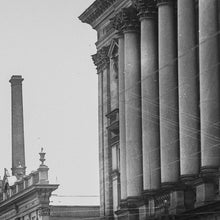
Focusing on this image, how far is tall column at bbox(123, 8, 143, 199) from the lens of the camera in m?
39.1

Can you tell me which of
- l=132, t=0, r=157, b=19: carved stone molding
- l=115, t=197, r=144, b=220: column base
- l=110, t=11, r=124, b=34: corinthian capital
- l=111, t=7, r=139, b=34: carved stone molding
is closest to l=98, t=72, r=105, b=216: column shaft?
l=115, t=197, r=144, b=220: column base

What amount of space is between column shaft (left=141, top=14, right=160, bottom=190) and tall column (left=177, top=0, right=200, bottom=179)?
10.4 feet

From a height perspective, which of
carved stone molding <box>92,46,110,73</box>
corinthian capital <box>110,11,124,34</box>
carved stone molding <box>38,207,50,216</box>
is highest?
corinthian capital <box>110,11,124,34</box>

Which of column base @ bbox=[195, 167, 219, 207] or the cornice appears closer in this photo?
column base @ bbox=[195, 167, 219, 207]

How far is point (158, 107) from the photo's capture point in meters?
37.6

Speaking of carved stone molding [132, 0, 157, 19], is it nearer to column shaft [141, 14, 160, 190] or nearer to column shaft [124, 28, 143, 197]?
column shaft [141, 14, 160, 190]

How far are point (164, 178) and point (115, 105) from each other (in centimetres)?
826

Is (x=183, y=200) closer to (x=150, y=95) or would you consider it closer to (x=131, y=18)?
(x=150, y=95)

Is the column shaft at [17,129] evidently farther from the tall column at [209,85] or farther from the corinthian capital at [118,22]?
the tall column at [209,85]

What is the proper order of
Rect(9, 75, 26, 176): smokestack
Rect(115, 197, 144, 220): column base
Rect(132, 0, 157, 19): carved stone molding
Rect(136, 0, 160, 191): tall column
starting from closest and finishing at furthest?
Rect(136, 0, 160, 191): tall column → Rect(132, 0, 157, 19): carved stone molding → Rect(115, 197, 144, 220): column base → Rect(9, 75, 26, 176): smokestack

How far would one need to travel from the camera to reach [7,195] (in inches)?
3022

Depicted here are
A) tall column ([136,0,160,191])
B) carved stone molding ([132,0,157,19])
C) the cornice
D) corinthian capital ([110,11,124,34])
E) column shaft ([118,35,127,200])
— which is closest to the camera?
tall column ([136,0,160,191])

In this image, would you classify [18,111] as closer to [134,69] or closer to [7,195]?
[7,195]

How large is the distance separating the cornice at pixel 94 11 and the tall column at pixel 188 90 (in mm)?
8640
